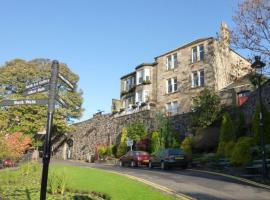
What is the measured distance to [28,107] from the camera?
5097 cm

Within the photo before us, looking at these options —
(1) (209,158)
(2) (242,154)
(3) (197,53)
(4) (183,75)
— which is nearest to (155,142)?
(1) (209,158)

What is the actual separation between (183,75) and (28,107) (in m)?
21.7

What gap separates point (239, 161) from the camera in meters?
23.2

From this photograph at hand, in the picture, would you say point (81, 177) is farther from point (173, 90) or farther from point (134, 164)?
point (173, 90)

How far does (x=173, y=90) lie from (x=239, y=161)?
23730 mm

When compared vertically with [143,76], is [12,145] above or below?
below

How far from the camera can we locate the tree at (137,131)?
40.1m

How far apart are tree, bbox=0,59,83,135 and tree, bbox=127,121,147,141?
11.2m

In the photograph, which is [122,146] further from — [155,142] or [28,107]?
[28,107]

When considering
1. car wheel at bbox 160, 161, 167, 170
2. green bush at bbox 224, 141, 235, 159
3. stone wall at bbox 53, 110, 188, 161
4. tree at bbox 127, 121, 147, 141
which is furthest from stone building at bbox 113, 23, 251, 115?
car wheel at bbox 160, 161, 167, 170

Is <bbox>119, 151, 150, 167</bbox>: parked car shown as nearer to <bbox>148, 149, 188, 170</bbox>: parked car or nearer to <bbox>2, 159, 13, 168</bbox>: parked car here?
<bbox>148, 149, 188, 170</bbox>: parked car

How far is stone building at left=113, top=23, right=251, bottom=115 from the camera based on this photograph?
4216cm

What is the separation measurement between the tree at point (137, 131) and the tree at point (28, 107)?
11.2m

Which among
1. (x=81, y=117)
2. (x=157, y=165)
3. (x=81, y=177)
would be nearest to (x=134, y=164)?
(x=157, y=165)
